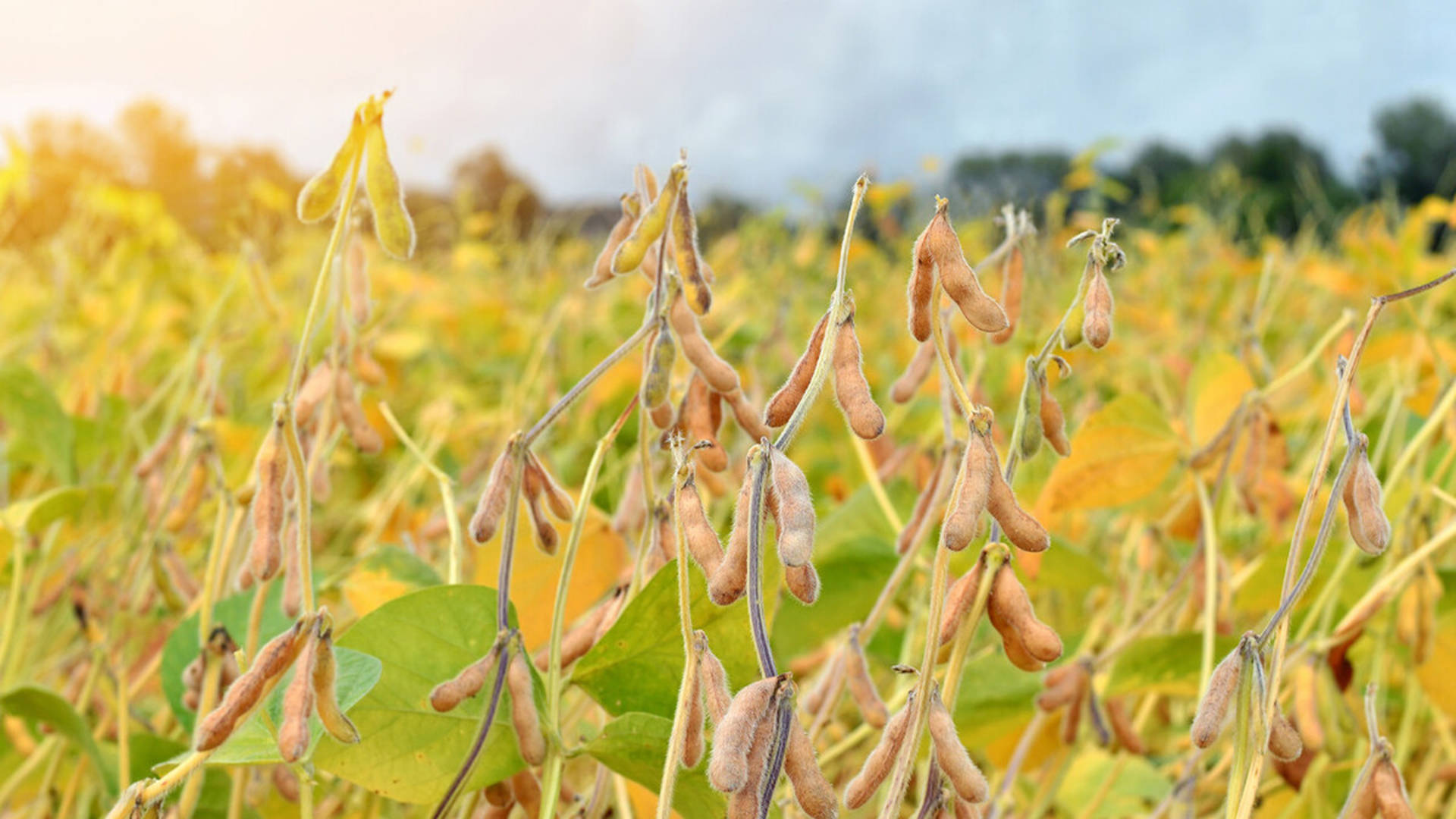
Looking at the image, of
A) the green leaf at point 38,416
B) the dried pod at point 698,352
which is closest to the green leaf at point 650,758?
the dried pod at point 698,352

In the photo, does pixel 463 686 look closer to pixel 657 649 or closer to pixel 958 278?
pixel 657 649

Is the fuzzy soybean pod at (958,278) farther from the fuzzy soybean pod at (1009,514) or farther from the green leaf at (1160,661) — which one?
the green leaf at (1160,661)

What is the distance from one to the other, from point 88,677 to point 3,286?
205 centimetres

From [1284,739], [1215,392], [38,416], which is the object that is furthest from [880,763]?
[38,416]

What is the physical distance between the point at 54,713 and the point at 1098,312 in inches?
19.3

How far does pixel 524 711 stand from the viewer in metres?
0.36

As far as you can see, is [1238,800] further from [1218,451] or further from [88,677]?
[88,677]

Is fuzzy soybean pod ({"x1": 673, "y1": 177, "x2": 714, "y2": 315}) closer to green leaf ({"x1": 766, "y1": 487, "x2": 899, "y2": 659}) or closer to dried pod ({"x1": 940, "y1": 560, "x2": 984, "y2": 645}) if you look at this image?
dried pod ({"x1": 940, "y1": 560, "x2": 984, "y2": 645})

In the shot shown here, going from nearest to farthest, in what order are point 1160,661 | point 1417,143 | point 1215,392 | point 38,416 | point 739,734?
point 739,734, point 1160,661, point 1215,392, point 38,416, point 1417,143

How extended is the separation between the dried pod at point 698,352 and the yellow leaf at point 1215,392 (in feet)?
1.38

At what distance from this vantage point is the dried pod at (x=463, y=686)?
1.17ft

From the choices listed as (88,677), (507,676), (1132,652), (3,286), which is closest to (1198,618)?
(1132,652)

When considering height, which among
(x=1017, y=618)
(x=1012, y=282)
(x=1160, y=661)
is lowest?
(x=1160, y=661)

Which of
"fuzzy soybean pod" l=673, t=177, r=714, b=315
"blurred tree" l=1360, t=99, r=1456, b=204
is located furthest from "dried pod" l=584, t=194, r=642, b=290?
"blurred tree" l=1360, t=99, r=1456, b=204
